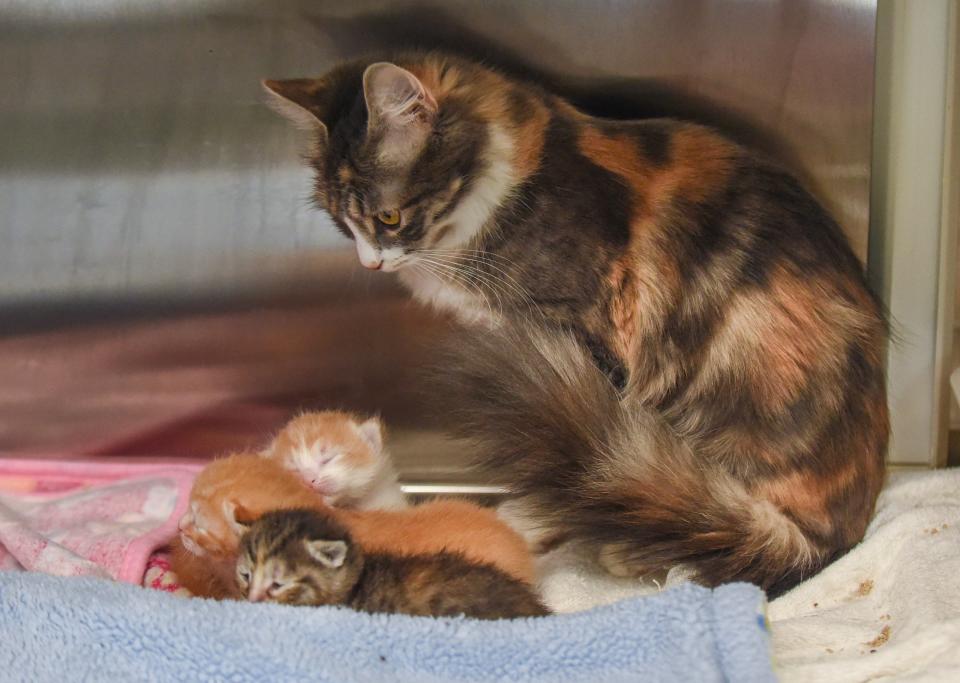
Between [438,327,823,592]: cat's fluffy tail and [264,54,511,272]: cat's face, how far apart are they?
0.21m

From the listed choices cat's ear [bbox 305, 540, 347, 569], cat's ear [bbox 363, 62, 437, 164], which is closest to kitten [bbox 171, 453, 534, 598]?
cat's ear [bbox 305, 540, 347, 569]

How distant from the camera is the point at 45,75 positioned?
2.00m

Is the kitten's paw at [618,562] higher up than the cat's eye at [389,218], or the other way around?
the cat's eye at [389,218]

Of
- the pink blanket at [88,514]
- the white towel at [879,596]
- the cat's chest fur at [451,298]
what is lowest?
the pink blanket at [88,514]

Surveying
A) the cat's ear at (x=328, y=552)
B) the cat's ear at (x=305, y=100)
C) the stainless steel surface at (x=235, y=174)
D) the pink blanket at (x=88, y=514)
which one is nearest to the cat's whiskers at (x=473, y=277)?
the cat's ear at (x=305, y=100)

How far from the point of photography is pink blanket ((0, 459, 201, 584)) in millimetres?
1627

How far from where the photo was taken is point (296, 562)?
1326 millimetres

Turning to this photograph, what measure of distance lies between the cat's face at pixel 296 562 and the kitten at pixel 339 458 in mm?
333

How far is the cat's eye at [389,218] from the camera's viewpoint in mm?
1625

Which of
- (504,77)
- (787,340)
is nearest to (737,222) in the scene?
(787,340)

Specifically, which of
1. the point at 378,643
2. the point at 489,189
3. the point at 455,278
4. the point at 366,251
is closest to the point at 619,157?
the point at 489,189

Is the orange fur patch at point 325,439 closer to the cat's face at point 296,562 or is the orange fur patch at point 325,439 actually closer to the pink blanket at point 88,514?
the pink blanket at point 88,514

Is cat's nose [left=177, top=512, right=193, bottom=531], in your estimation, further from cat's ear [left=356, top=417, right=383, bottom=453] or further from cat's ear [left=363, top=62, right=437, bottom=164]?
cat's ear [left=363, top=62, right=437, bottom=164]

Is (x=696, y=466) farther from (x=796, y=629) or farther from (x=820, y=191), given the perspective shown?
(x=820, y=191)
